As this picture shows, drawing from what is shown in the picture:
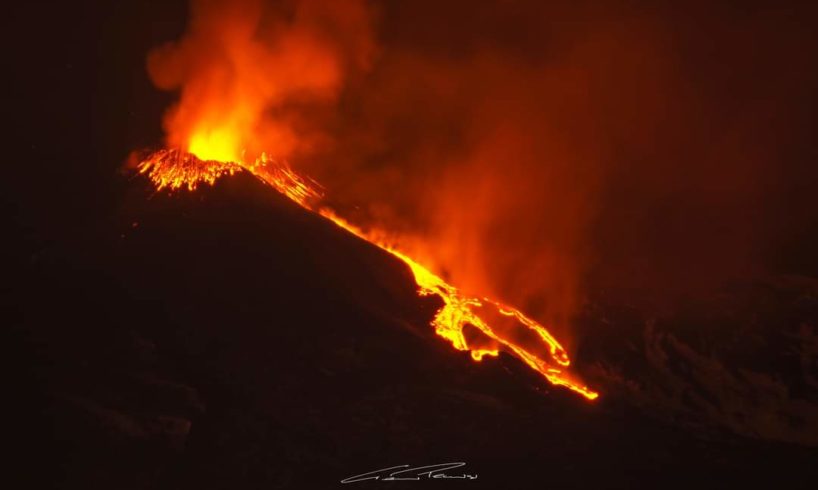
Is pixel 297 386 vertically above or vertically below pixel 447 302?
below

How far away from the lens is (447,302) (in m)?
19.7

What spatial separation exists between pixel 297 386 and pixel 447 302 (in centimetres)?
482

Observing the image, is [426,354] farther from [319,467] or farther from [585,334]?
[585,334]

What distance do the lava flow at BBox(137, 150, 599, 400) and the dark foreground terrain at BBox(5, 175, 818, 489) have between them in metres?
0.52

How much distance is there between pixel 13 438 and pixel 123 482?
7.93 ft
